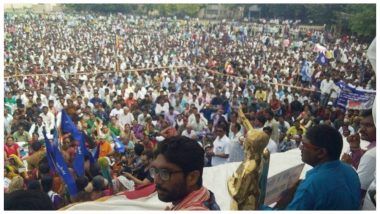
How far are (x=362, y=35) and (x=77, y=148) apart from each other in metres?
12.3

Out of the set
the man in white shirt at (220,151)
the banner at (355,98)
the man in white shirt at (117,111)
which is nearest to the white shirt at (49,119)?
the man in white shirt at (117,111)

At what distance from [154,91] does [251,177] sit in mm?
7711

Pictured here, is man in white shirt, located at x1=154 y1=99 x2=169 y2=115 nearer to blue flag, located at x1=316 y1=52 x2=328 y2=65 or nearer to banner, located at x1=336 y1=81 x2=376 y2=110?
banner, located at x1=336 y1=81 x2=376 y2=110

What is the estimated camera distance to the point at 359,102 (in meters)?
8.00

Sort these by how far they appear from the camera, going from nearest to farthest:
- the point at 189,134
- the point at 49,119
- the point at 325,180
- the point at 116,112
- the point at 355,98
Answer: the point at 325,180 < the point at 189,134 < the point at 49,119 < the point at 116,112 < the point at 355,98

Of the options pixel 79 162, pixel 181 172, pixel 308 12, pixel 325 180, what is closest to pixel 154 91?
pixel 79 162

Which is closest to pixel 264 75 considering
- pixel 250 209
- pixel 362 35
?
pixel 362 35

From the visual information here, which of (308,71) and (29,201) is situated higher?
(29,201)

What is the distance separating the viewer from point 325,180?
2.12 meters

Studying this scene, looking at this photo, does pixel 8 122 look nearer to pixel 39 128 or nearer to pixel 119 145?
pixel 39 128

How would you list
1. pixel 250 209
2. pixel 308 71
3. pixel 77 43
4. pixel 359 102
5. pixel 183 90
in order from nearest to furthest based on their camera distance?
pixel 250 209 → pixel 359 102 → pixel 183 90 → pixel 308 71 → pixel 77 43

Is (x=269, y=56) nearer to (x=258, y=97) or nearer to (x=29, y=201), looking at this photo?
(x=258, y=97)

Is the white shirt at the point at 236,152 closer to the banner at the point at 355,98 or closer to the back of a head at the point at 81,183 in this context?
the back of a head at the point at 81,183

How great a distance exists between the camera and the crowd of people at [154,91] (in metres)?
4.70
